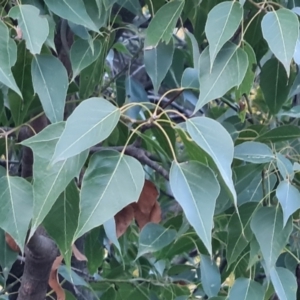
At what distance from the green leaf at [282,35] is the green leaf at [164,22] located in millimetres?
122

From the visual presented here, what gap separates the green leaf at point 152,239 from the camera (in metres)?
0.90

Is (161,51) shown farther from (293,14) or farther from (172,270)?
Result: (172,270)

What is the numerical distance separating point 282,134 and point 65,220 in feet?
1.03

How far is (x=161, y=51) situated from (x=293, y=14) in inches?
8.6

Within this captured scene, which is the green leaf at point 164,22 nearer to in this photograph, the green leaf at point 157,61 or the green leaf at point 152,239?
the green leaf at point 157,61

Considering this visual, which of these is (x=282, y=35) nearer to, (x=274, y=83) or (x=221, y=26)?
(x=221, y=26)

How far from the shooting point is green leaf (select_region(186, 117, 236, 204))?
1.97ft

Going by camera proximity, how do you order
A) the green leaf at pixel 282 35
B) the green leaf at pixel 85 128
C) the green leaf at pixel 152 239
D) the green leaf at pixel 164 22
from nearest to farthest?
the green leaf at pixel 85 128 < the green leaf at pixel 282 35 < the green leaf at pixel 164 22 < the green leaf at pixel 152 239

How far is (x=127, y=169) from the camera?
620 millimetres

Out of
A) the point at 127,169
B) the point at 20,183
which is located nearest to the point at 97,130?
the point at 127,169

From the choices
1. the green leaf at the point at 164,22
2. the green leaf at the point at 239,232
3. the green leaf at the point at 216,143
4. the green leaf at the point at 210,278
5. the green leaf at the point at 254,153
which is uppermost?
the green leaf at the point at 164,22

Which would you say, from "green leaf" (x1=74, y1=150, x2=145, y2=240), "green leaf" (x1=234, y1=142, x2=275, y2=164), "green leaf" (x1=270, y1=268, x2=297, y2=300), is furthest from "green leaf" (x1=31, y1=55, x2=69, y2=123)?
"green leaf" (x1=270, y1=268, x2=297, y2=300)

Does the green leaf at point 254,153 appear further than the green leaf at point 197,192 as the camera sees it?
Yes

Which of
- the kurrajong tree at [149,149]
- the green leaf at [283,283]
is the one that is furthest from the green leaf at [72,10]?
the green leaf at [283,283]
